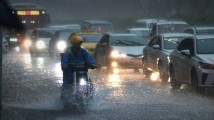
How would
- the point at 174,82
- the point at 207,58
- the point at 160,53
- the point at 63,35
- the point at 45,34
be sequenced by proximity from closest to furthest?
the point at 207,58 → the point at 174,82 → the point at 160,53 → the point at 63,35 → the point at 45,34

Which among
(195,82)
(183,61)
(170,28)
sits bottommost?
(195,82)

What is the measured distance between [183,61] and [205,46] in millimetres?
628

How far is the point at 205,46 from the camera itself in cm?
1460

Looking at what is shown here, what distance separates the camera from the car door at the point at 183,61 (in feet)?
46.7

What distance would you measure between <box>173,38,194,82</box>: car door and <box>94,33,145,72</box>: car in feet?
23.5

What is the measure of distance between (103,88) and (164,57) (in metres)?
2.64

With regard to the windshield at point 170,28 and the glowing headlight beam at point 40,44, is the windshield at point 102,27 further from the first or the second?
the windshield at point 170,28

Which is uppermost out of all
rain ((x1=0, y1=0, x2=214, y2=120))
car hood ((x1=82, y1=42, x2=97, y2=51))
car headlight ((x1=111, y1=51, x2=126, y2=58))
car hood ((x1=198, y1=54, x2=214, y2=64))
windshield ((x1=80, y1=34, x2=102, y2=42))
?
windshield ((x1=80, y1=34, x2=102, y2=42))

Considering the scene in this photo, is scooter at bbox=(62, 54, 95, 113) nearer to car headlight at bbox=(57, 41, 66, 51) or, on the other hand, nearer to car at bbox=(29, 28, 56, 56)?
car headlight at bbox=(57, 41, 66, 51)

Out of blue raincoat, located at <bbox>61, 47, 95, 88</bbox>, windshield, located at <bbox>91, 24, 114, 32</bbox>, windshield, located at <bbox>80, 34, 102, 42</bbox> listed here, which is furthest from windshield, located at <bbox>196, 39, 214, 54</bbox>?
windshield, located at <bbox>91, 24, 114, 32</bbox>

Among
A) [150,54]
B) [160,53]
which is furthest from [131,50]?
[160,53]

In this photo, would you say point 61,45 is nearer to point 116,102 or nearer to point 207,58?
point 207,58

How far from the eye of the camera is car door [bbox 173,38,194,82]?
14.2 metres

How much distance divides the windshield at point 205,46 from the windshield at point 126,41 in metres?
9.21
